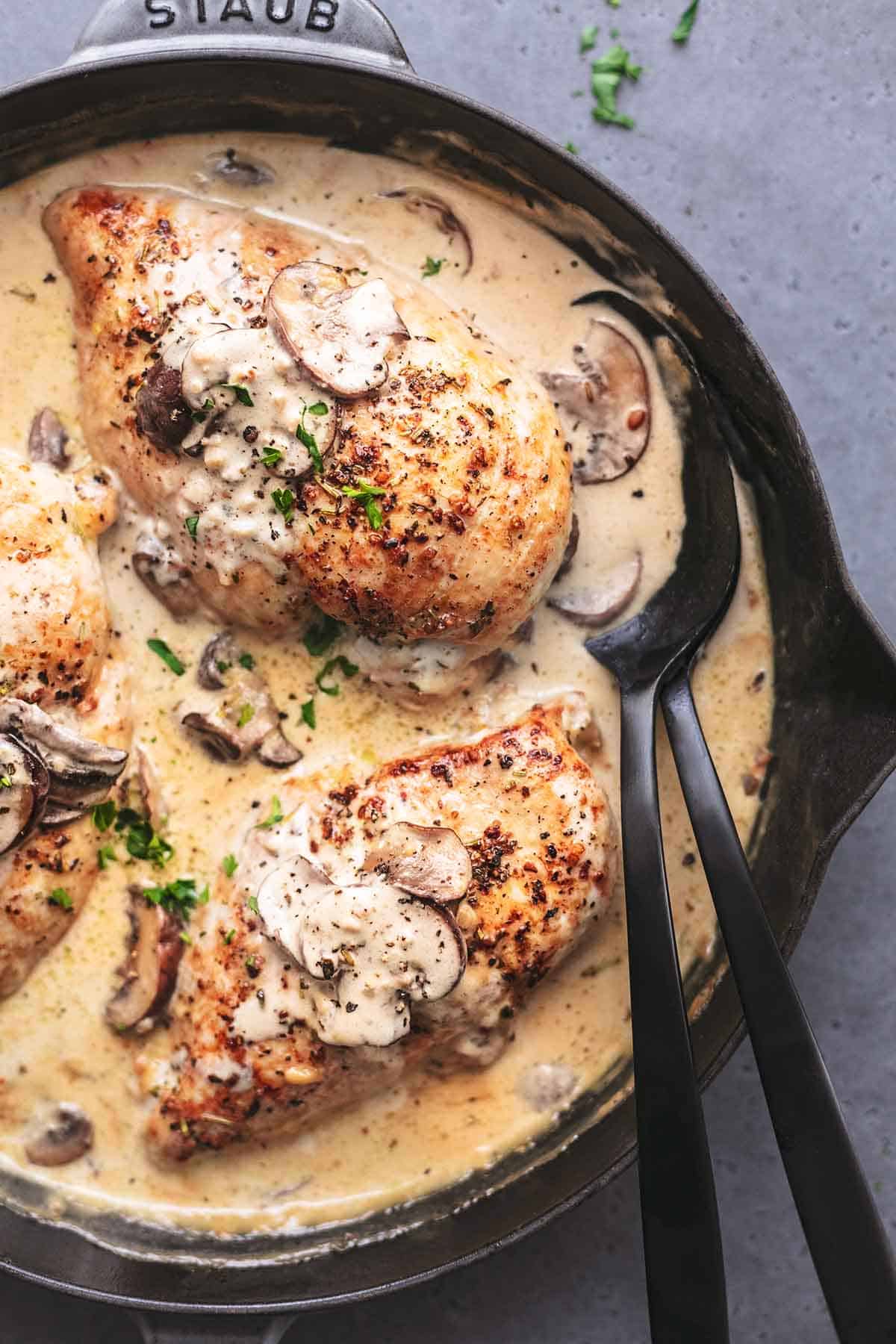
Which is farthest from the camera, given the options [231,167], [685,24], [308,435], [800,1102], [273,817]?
[685,24]

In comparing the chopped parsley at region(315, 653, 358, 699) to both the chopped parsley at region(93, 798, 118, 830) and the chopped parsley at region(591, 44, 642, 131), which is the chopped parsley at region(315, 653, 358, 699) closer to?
the chopped parsley at region(93, 798, 118, 830)

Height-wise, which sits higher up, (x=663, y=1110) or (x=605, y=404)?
(x=605, y=404)

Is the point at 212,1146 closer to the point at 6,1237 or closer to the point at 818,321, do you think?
the point at 6,1237

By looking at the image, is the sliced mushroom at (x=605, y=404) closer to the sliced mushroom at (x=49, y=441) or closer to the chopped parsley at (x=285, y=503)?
the chopped parsley at (x=285, y=503)

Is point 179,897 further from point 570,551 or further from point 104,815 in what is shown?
point 570,551

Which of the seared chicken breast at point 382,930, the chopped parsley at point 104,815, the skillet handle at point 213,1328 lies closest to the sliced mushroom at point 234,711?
the seared chicken breast at point 382,930

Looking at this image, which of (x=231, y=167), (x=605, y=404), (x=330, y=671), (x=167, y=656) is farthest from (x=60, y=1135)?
(x=231, y=167)

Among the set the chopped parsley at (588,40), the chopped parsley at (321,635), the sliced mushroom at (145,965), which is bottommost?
the sliced mushroom at (145,965)

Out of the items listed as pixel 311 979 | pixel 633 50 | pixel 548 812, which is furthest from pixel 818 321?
pixel 311 979
